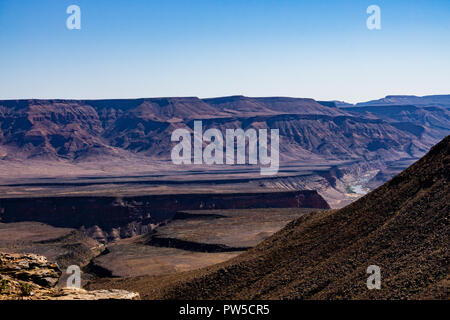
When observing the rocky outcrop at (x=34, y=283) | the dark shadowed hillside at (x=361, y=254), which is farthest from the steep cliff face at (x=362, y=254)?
the rocky outcrop at (x=34, y=283)

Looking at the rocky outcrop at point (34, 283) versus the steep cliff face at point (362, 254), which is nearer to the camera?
the rocky outcrop at point (34, 283)

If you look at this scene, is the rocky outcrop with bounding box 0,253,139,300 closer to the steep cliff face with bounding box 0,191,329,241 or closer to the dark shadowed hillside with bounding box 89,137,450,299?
the dark shadowed hillside with bounding box 89,137,450,299

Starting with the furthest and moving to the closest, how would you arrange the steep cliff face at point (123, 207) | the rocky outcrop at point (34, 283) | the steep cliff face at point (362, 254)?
the steep cliff face at point (123, 207)
the steep cliff face at point (362, 254)
the rocky outcrop at point (34, 283)

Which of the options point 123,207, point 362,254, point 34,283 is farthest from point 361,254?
point 123,207

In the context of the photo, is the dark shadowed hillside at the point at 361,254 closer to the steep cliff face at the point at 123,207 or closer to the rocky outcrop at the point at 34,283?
the rocky outcrop at the point at 34,283

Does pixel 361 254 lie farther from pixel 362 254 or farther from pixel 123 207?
pixel 123 207

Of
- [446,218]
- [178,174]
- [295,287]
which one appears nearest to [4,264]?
[295,287]
